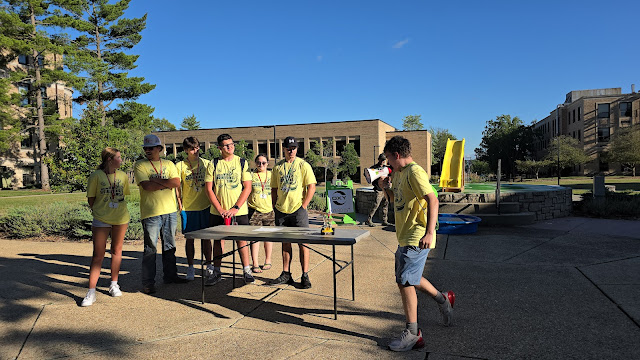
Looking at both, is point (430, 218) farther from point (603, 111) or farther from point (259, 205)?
point (603, 111)

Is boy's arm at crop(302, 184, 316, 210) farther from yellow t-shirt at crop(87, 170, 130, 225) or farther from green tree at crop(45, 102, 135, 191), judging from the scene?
green tree at crop(45, 102, 135, 191)

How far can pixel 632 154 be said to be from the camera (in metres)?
44.8

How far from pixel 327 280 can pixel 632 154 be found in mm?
53719

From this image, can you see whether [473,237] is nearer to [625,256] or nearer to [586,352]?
[625,256]

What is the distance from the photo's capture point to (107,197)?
4.48 metres

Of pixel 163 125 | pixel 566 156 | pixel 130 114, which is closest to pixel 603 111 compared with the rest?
pixel 566 156

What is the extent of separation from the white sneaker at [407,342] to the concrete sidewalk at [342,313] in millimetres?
60

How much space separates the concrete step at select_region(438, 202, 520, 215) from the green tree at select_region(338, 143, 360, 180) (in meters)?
Result: 41.6

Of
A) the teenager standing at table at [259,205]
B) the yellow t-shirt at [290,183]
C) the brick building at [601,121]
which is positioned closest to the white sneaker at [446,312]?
the yellow t-shirt at [290,183]

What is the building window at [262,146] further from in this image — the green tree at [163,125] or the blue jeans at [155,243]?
the blue jeans at [155,243]

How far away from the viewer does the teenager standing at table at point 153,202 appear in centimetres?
466

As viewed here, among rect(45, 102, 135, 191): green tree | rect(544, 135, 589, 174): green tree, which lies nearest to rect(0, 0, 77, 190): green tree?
rect(45, 102, 135, 191): green tree

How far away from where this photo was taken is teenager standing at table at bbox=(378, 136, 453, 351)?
3021mm

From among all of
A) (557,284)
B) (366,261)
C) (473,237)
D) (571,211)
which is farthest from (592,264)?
(571,211)
